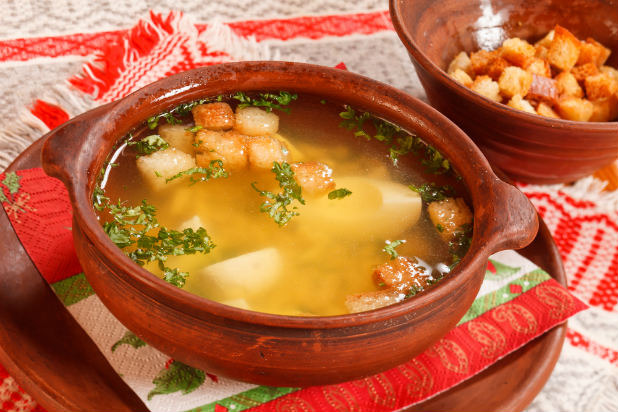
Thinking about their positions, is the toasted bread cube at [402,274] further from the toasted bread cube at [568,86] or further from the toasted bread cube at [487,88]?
the toasted bread cube at [568,86]

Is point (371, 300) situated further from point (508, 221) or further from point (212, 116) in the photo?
point (212, 116)

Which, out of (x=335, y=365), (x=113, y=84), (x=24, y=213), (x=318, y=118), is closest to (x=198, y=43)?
(x=113, y=84)

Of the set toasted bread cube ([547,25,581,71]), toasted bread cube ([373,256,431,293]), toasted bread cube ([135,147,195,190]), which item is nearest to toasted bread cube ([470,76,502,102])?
toasted bread cube ([547,25,581,71])

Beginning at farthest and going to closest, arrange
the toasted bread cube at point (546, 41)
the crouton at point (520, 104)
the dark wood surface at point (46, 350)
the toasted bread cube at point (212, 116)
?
1. the toasted bread cube at point (546, 41)
2. the crouton at point (520, 104)
3. the toasted bread cube at point (212, 116)
4. the dark wood surface at point (46, 350)

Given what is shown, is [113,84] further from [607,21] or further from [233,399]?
[607,21]

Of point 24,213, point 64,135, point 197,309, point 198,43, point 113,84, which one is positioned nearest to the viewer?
point 197,309

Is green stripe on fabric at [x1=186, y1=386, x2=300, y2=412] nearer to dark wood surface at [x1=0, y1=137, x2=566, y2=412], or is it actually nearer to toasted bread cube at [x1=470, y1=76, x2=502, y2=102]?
dark wood surface at [x1=0, y1=137, x2=566, y2=412]

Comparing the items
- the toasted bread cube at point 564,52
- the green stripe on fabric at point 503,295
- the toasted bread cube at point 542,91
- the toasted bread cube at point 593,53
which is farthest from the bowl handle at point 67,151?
the toasted bread cube at point 593,53
